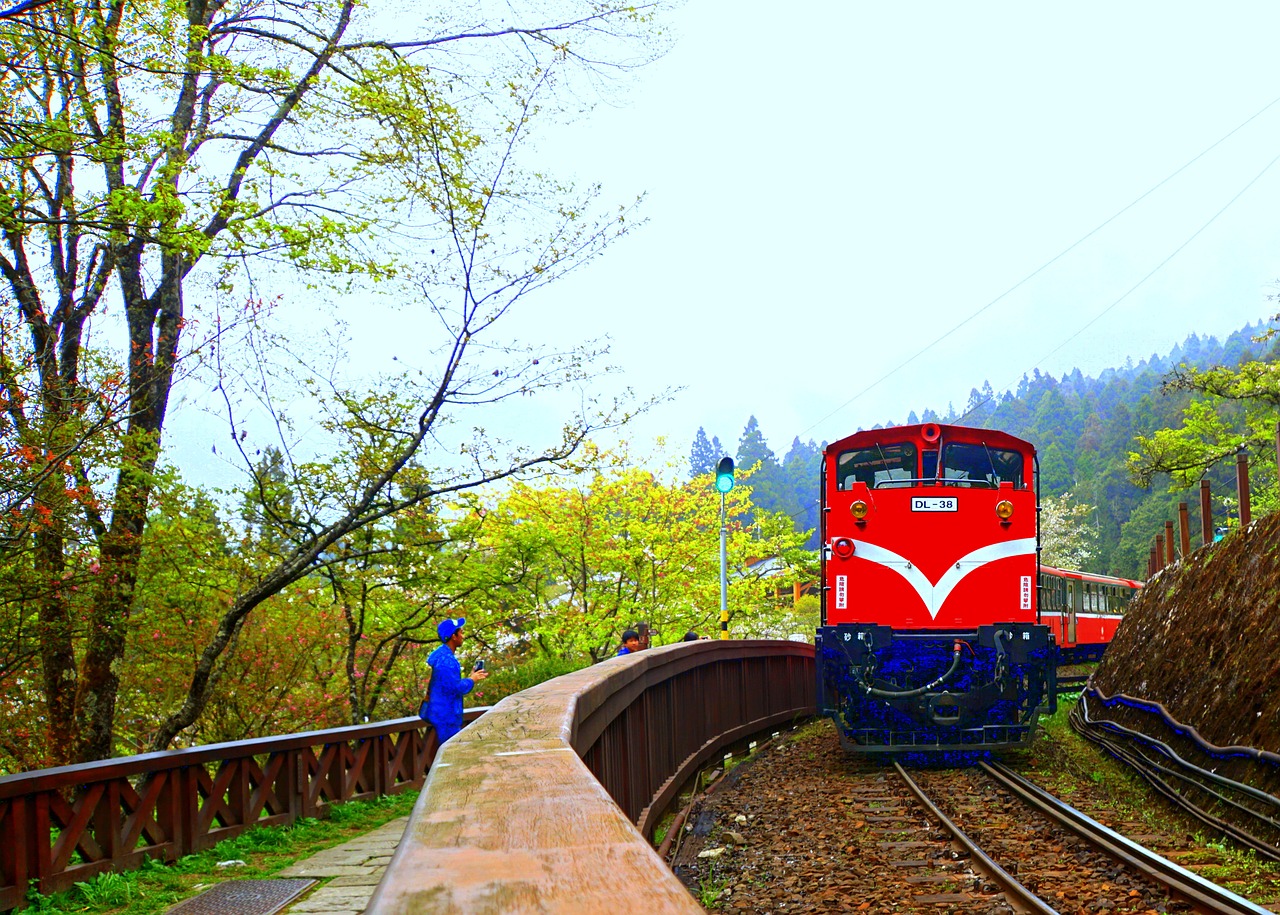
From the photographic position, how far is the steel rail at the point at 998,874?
20.0 feet

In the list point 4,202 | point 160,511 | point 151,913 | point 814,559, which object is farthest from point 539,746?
point 814,559

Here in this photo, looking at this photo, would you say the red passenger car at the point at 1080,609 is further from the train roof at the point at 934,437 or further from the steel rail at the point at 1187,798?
the steel rail at the point at 1187,798

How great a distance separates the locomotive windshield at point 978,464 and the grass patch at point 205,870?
23.6 feet

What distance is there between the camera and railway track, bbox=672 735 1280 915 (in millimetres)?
6363

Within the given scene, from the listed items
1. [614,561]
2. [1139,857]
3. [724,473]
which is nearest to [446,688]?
[1139,857]

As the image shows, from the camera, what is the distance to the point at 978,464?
41.4 feet

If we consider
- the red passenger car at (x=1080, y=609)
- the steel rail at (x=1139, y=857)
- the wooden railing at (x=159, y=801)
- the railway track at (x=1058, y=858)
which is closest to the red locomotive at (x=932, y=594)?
the railway track at (x=1058, y=858)

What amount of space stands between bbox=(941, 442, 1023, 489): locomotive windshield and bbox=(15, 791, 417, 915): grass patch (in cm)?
719

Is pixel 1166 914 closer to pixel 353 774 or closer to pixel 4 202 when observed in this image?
pixel 353 774

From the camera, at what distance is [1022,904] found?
6223 mm

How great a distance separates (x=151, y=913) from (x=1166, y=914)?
563 centimetres

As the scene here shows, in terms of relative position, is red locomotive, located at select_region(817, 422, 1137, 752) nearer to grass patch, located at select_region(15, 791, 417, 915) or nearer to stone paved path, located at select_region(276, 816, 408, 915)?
grass patch, located at select_region(15, 791, 417, 915)

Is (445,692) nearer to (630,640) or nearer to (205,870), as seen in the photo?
(205,870)

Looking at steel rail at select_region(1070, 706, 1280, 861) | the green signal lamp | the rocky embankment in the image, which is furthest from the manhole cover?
the green signal lamp
